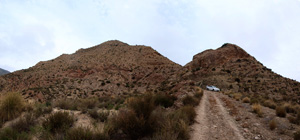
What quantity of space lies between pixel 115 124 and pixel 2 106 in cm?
604

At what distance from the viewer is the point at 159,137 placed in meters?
4.08

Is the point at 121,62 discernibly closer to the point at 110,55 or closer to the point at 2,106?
the point at 110,55

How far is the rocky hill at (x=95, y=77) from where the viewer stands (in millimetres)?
31188

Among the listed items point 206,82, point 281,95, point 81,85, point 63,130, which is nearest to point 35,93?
point 81,85

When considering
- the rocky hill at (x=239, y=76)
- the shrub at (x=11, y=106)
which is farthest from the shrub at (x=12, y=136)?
the rocky hill at (x=239, y=76)

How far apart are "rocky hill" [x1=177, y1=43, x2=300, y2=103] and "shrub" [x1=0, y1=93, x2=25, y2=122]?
88.0ft

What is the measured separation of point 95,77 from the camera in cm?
4112

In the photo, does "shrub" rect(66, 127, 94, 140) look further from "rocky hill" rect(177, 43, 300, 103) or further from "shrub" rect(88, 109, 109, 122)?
"rocky hill" rect(177, 43, 300, 103)

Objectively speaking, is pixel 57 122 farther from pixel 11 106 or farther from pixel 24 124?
pixel 11 106

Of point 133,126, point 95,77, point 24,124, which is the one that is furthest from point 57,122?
point 95,77

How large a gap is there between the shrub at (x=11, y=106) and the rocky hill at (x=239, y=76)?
26.8m

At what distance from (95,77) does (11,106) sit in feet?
114

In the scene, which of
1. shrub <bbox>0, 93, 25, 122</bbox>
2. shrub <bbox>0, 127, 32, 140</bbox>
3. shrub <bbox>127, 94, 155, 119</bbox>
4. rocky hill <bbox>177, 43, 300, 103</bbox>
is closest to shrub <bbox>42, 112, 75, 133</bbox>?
shrub <bbox>0, 127, 32, 140</bbox>

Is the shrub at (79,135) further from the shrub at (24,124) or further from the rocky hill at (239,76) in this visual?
the rocky hill at (239,76)
